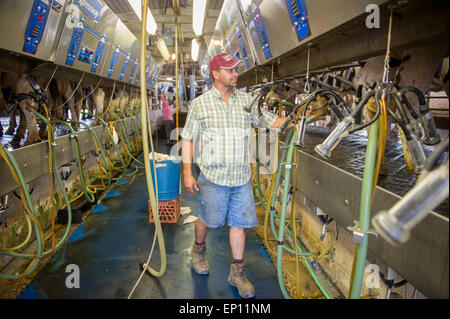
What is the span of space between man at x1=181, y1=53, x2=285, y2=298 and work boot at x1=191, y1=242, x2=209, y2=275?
0.24m

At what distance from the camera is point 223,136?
1.96 metres

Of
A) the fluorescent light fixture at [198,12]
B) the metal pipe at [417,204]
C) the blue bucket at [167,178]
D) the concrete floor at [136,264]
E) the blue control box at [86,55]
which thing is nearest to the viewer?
the metal pipe at [417,204]

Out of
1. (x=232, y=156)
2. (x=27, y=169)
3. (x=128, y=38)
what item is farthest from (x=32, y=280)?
(x=128, y=38)

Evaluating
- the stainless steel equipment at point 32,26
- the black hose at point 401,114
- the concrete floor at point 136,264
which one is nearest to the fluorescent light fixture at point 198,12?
the stainless steel equipment at point 32,26

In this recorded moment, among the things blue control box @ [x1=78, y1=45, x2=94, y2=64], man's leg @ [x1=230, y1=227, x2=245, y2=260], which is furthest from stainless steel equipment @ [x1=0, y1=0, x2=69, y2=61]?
man's leg @ [x1=230, y1=227, x2=245, y2=260]

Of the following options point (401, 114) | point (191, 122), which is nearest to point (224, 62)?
point (191, 122)

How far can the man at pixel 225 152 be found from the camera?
197cm

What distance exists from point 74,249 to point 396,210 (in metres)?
2.74

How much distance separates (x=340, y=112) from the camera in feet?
4.73

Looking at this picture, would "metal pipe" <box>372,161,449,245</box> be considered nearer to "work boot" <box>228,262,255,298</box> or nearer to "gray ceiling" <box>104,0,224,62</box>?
"work boot" <box>228,262,255,298</box>

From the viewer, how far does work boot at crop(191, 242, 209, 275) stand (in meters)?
2.26

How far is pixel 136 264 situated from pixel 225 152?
1.27 m

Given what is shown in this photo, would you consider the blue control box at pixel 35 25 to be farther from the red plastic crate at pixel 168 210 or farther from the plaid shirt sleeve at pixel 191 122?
the red plastic crate at pixel 168 210

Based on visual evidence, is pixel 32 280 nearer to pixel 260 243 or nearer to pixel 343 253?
pixel 260 243
